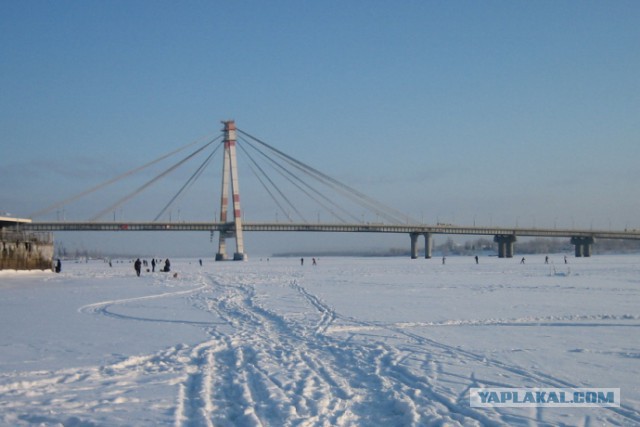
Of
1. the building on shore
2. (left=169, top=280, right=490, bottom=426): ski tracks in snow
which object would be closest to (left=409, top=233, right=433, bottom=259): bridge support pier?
the building on shore

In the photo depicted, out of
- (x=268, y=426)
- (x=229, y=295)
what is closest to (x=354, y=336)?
(x=268, y=426)

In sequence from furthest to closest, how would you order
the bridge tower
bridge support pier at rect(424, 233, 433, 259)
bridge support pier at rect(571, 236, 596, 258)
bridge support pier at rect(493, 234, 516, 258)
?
bridge support pier at rect(571, 236, 596, 258) → bridge support pier at rect(493, 234, 516, 258) → bridge support pier at rect(424, 233, 433, 259) → the bridge tower

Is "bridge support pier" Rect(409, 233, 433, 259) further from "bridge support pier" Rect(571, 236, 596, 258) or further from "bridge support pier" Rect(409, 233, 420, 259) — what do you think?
"bridge support pier" Rect(571, 236, 596, 258)

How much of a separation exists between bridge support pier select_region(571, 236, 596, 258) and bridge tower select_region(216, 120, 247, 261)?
60.6 meters

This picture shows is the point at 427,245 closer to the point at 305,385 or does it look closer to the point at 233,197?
the point at 233,197

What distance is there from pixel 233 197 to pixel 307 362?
6631cm

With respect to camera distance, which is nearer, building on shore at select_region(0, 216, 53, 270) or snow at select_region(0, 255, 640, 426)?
snow at select_region(0, 255, 640, 426)

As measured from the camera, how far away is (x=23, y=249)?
38.0 m

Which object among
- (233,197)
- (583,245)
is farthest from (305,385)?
(583,245)

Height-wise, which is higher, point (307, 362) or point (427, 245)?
point (427, 245)

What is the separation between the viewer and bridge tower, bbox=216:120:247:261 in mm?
72875

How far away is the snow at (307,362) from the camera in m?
5.43

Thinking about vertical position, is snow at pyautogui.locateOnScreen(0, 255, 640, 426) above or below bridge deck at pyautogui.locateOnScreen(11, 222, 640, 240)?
below

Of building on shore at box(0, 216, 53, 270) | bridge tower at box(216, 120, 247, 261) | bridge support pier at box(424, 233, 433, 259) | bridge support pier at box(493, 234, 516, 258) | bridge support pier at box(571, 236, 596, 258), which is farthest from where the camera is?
bridge support pier at box(571, 236, 596, 258)
